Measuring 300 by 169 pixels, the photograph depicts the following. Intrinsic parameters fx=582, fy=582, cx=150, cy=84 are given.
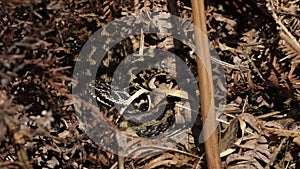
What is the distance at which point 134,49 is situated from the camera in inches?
80.2

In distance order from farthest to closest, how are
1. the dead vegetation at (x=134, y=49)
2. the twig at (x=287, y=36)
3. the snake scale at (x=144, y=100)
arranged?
1. the snake scale at (x=144, y=100)
2. the twig at (x=287, y=36)
3. the dead vegetation at (x=134, y=49)

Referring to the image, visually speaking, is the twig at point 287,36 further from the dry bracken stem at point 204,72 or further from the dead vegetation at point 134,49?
the dry bracken stem at point 204,72

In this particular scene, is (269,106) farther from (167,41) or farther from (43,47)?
(43,47)

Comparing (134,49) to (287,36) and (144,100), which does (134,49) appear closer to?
(144,100)

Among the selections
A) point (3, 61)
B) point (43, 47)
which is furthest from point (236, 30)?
→ point (3, 61)

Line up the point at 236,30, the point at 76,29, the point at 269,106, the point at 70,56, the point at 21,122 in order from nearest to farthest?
the point at 21,122 < the point at 76,29 < the point at 70,56 < the point at 269,106 < the point at 236,30

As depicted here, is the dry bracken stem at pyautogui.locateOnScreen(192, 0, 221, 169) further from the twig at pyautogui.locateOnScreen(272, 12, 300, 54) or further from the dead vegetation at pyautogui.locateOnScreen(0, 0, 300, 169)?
the twig at pyautogui.locateOnScreen(272, 12, 300, 54)

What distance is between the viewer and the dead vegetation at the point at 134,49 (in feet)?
4.98

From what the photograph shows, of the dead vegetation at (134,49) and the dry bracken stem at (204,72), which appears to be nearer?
the dead vegetation at (134,49)

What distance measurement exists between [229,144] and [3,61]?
2.63ft

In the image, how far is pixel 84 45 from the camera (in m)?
1.84

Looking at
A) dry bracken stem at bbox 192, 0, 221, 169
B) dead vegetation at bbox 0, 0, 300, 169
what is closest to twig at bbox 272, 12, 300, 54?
dead vegetation at bbox 0, 0, 300, 169

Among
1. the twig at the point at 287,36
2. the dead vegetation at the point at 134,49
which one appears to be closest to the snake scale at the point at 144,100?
the dead vegetation at the point at 134,49

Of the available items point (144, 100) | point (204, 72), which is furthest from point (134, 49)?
point (204, 72)
